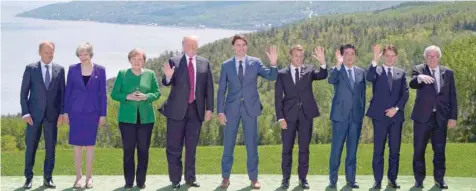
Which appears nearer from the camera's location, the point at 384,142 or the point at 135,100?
the point at 135,100

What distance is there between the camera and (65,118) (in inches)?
324

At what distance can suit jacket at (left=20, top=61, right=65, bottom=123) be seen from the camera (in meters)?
8.17

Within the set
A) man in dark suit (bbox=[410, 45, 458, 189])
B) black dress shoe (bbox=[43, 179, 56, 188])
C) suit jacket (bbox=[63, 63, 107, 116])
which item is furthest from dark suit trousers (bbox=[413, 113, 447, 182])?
black dress shoe (bbox=[43, 179, 56, 188])

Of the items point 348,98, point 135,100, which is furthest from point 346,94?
point 135,100

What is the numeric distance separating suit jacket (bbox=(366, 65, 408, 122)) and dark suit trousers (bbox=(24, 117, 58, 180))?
4.32 metres

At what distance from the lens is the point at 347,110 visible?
8.30 m

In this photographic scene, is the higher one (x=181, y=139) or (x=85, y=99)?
Answer: (x=85, y=99)

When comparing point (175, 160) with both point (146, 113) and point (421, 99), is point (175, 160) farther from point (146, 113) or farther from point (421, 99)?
point (421, 99)

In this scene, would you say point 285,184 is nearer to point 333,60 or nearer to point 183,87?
point 183,87

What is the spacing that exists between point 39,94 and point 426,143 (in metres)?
5.29

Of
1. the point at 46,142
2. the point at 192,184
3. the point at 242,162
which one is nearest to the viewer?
the point at 46,142

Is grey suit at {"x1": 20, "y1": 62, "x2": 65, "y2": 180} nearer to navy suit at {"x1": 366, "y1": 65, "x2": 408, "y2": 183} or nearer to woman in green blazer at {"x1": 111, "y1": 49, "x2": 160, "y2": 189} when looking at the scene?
woman in green blazer at {"x1": 111, "y1": 49, "x2": 160, "y2": 189}

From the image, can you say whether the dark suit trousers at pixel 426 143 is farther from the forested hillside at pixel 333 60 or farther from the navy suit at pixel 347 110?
the forested hillside at pixel 333 60

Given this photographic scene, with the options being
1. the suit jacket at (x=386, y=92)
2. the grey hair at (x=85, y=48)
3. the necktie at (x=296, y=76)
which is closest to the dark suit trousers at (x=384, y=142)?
the suit jacket at (x=386, y=92)
